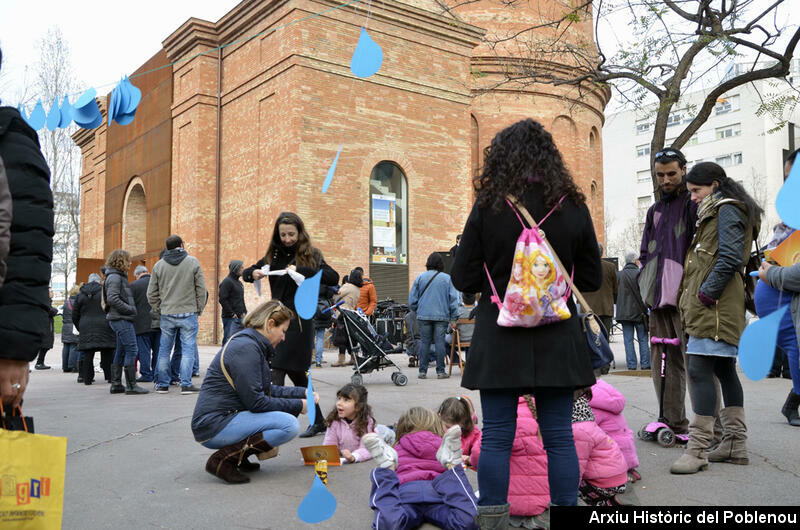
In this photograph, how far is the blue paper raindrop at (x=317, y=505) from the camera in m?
3.23

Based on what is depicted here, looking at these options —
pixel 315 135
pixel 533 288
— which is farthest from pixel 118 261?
pixel 315 135

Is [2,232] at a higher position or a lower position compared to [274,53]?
lower

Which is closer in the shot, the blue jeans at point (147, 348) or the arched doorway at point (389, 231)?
the blue jeans at point (147, 348)

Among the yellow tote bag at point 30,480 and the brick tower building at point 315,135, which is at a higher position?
the brick tower building at point 315,135

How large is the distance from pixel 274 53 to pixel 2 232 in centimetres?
1727

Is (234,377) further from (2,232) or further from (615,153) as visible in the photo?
(615,153)

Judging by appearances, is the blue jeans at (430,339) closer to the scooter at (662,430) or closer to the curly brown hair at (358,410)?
the scooter at (662,430)

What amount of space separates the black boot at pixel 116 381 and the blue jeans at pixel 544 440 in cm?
771

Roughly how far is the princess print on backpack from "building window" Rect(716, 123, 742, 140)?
64.1 metres

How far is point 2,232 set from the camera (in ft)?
6.57

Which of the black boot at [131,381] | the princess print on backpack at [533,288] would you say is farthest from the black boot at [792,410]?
the black boot at [131,381]

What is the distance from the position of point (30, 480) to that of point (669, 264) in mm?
4318

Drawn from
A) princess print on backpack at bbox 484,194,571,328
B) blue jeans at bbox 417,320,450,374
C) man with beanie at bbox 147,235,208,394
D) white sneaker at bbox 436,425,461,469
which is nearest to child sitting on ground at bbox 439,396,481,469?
white sneaker at bbox 436,425,461,469

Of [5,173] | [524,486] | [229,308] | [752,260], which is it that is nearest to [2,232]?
[5,173]
